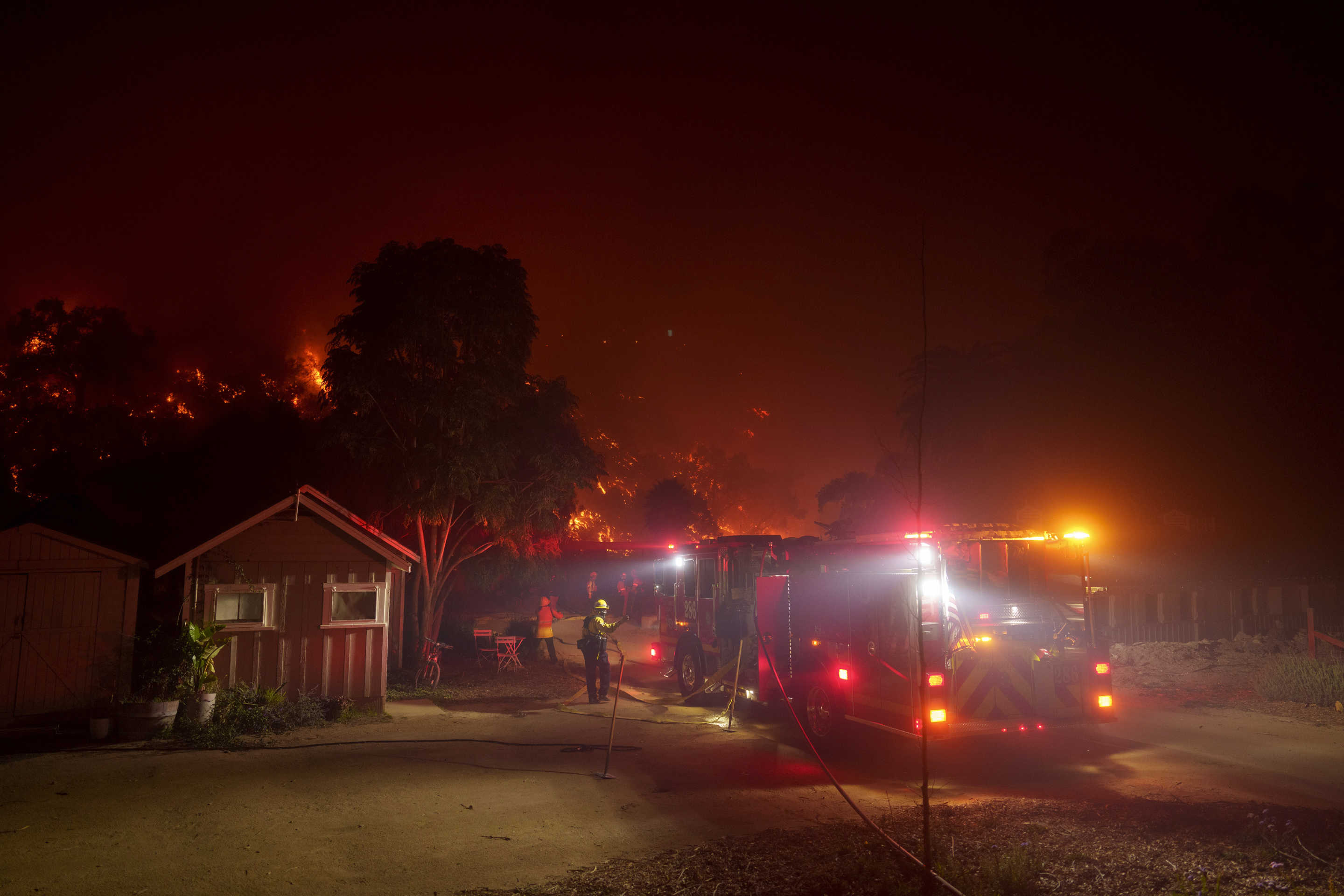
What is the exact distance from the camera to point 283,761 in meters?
9.91

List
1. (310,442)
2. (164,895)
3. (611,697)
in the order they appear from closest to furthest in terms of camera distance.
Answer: (164,895)
(611,697)
(310,442)

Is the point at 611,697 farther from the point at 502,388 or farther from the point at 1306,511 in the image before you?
the point at 1306,511

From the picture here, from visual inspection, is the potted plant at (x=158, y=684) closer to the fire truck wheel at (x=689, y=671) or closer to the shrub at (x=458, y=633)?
the fire truck wheel at (x=689, y=671)

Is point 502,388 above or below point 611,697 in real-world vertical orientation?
above

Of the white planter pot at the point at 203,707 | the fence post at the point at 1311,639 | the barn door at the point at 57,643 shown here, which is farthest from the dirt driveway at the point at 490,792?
the fence post at the point at 1311,639

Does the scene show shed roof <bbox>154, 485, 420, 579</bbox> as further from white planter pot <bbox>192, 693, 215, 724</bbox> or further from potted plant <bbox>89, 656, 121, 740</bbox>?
white planter pot <bbox>192, 693, 215, 724</bbox>

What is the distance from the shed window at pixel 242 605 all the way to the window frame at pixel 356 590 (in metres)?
0.78

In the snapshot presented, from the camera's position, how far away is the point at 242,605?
43.2ft

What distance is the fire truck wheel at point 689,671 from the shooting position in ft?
47.9

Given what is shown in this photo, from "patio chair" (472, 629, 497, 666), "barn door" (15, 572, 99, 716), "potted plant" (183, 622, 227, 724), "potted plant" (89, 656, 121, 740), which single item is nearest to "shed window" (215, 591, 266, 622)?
"potted plant" (183, 622, 227, 724)

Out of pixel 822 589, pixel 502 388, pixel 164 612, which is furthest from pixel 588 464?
pixel 822 589

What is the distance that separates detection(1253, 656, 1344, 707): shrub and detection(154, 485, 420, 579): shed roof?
47.8ft

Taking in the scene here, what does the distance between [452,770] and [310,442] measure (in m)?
15.9

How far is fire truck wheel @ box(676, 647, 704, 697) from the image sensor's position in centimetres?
1460
